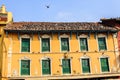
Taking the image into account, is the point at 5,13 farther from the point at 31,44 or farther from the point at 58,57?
the point at 58,57

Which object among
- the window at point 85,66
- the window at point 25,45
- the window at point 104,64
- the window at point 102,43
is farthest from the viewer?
the window at point 102,43

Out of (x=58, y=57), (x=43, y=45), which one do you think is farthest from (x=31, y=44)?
(x=58, y=57)

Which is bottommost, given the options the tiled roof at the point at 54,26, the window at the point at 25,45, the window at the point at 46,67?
the window at the point at 46,67

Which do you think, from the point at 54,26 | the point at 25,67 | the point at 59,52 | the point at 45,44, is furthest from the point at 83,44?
the point at 25,67

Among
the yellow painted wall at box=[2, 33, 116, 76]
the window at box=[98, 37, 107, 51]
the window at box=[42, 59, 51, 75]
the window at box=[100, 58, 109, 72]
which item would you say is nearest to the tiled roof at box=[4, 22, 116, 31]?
the yellow painted wall at box=[2, 33, 116, 76]

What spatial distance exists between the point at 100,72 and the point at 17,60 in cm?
914

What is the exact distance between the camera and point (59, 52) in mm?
27844

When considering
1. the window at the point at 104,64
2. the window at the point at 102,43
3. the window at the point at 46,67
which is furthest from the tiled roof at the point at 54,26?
the window at the point at 46,67

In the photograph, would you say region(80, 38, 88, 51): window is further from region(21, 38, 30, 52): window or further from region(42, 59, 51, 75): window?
region(21, 38, 30, 52): window

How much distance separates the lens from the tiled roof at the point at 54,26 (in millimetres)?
28141

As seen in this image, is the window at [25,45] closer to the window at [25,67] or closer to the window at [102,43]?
the window at [25,67]

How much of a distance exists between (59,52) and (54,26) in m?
3.38

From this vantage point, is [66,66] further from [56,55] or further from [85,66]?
[85,66]

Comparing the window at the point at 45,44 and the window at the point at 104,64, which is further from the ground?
the window at the point at 45,44
